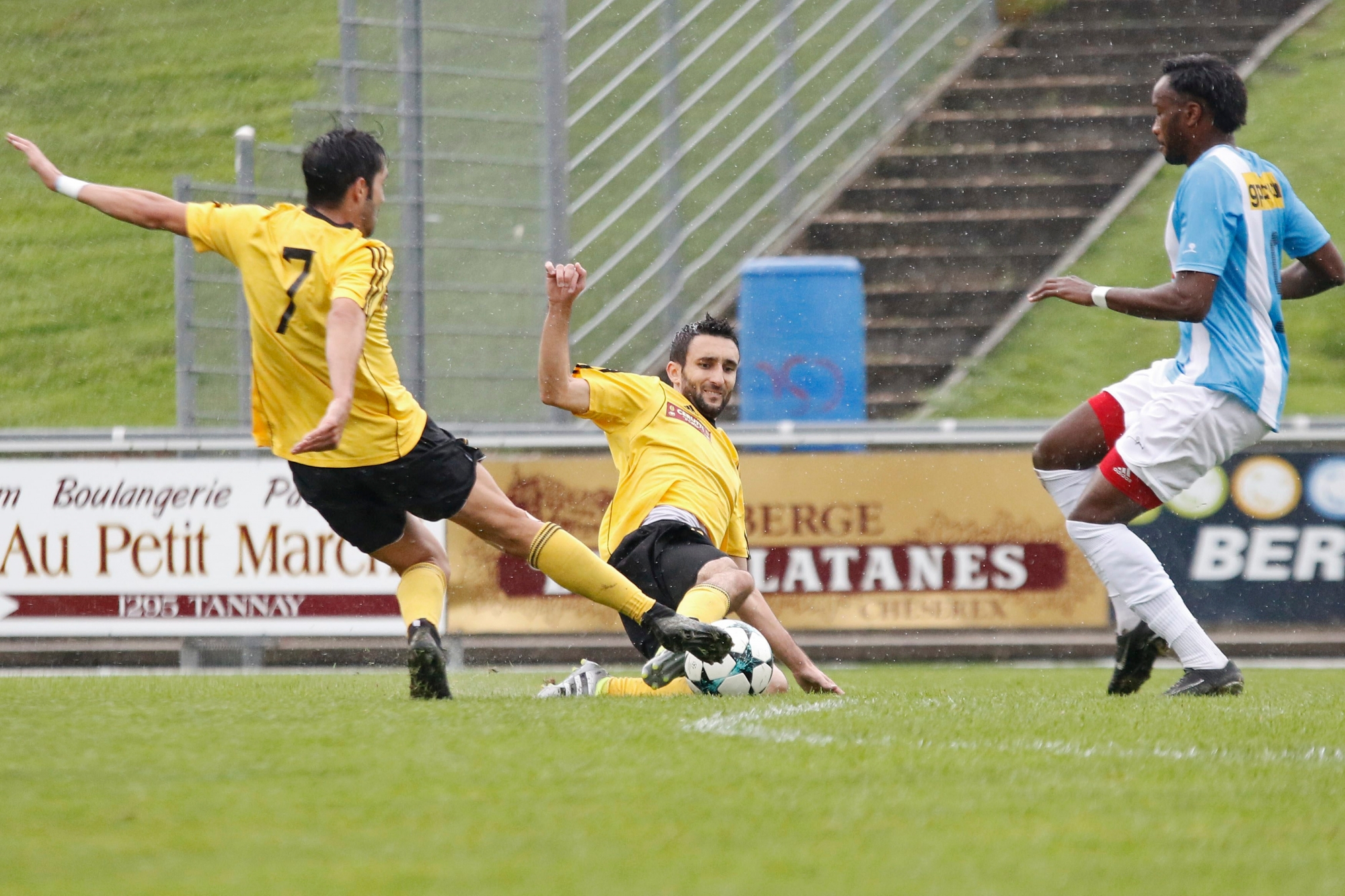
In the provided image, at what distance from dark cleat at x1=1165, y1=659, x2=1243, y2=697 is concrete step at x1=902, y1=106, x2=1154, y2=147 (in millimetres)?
9379

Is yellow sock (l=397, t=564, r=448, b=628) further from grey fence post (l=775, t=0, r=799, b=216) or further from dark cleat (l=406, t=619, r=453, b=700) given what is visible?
grey fence post (l=775, t=0, r=799, b=216)

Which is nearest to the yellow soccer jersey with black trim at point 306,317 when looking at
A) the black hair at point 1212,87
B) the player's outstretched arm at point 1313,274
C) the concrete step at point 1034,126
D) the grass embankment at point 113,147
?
the black hair at point 1212,87

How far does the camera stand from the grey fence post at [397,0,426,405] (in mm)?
9289

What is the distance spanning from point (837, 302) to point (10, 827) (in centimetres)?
849

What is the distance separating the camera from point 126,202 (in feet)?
15.2

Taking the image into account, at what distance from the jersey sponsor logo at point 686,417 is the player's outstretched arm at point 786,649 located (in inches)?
23.1

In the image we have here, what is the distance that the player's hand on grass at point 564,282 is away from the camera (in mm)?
4965

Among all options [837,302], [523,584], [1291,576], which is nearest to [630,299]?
[837,302]

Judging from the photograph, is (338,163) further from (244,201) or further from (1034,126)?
(1034,126)

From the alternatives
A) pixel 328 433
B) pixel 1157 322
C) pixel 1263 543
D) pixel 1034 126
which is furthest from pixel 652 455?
pixel 1034 126

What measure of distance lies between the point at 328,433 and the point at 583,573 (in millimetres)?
1035

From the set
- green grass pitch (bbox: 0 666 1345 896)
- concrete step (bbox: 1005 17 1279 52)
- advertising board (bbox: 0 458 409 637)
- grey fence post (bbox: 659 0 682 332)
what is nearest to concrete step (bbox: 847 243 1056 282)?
grey fence post (bbox: 659 0 682 332)

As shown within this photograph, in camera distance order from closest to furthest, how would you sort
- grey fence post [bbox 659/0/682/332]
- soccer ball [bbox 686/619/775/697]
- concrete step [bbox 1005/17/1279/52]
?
soccer ball [bbox 686/619/775/697]
grey fence post [bbox 659/0/682/332]
concrete step [bbox 1005/17/1279/52]

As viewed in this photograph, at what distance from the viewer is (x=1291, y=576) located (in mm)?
8109
